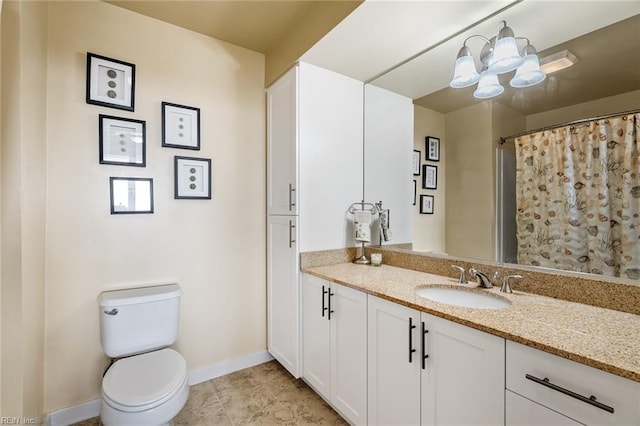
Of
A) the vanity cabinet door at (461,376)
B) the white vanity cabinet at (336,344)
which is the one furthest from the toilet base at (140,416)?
the vanity cabinet door at (461,376)

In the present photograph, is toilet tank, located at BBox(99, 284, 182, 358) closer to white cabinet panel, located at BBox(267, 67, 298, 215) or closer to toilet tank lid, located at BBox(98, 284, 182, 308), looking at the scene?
toilet tank lid, located at BBox(98, 284, 182, 308)

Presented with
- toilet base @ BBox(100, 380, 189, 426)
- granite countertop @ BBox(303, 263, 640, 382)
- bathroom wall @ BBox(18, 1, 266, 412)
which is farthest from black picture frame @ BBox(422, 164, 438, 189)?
toilet base @ BBox(100, 380, 189, 426)

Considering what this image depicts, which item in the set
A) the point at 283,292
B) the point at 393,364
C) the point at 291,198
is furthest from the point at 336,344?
the point at 291,198

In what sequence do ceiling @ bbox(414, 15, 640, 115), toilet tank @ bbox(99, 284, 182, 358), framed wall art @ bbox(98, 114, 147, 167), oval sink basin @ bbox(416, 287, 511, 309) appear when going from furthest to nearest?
framed wall art @ bbox(98, 114, 147, 167) → toilet tank @ bbox(99, 284, 182, 358) → oval sink basin @ bbox(416, 287, 511, 309) → ceiling @ bbox(414, 15, 640, 115)

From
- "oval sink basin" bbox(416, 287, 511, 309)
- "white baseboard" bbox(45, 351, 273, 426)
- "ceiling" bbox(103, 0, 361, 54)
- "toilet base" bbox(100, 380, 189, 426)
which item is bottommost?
"white baseboard" bbox(45, 351, 273, 426)

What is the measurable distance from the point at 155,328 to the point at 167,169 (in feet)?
3.26

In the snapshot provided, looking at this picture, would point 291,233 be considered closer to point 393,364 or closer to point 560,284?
point 393,364

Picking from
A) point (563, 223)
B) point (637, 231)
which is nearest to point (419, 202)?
point (563, 223)

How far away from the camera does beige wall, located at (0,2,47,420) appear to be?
3.50 feet

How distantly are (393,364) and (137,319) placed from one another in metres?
1.41

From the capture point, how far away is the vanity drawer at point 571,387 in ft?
2.31

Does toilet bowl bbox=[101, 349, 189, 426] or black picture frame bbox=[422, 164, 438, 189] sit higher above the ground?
black picture frame bbox=[422, 164, 438, 189]

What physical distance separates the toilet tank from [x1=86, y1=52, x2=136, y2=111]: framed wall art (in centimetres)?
114

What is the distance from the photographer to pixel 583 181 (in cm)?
128
